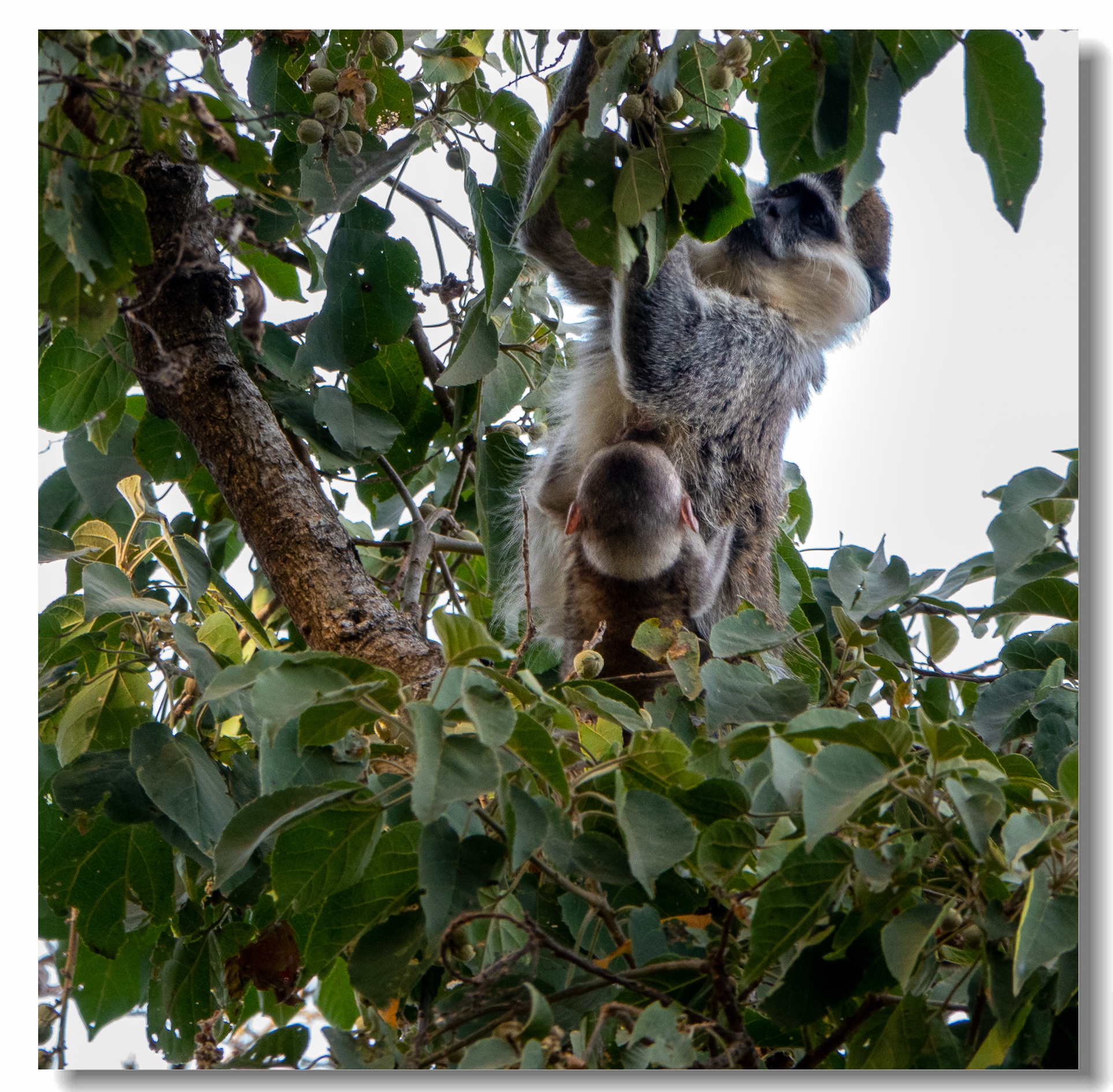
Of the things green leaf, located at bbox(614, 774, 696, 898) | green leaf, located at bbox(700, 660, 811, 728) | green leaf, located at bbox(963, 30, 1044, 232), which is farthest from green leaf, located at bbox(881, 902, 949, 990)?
green leaf, located at bbox(963, 30, 1044, 232)

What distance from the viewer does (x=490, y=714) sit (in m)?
0.99

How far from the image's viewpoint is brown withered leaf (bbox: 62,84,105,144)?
1.15 metres

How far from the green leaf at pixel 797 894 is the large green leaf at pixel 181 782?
0.62 metres

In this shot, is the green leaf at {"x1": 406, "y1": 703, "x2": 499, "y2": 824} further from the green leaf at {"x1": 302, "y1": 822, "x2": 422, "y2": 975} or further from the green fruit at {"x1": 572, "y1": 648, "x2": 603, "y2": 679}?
the green fruit at {"x1": 572, "y1": 648, "x2": 603, "y2": 679}

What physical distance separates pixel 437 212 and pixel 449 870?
4.49 feet

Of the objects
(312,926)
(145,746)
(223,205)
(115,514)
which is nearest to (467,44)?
(223,205)

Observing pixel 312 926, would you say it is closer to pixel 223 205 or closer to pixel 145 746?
pixel 145 746

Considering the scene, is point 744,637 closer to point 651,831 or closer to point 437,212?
point 651,831

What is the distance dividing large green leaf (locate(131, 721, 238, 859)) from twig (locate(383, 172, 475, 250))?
106 centimetres

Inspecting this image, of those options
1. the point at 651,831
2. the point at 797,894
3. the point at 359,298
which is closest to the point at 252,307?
the point at 359,298

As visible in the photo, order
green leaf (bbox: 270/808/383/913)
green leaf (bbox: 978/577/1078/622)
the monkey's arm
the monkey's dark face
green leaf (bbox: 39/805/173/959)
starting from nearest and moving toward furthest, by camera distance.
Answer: green leaf (bbox: 270/808/383/913) < green leaf (bbox: 39/805/173/959) < green leaf (bbox: 978/577/1078/622) < the monkey's arm < the monkey's dark face

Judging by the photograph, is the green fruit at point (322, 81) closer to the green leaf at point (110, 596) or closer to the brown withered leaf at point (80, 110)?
the brown withered leaf at point (80, 110)

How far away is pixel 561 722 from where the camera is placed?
1.14 metres

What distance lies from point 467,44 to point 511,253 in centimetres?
32
